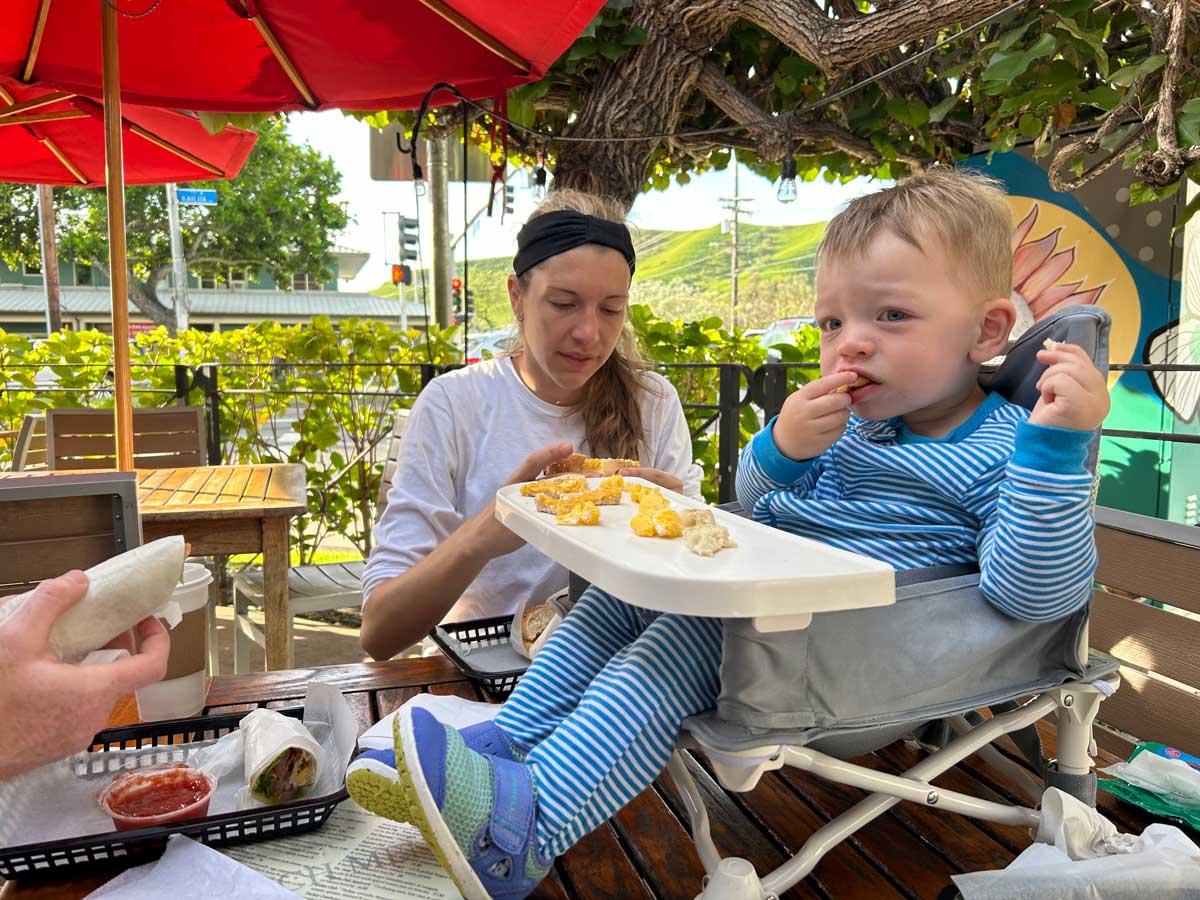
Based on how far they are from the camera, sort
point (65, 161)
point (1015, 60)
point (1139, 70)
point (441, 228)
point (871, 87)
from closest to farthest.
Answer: point (1139, 70) < point (1015, 60) < point (65, 161) < point (871, 87) < point (441, 228)

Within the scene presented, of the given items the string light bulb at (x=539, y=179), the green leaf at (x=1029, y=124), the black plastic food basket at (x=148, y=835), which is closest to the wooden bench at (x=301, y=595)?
the string light bulb at (x=539, y=179)

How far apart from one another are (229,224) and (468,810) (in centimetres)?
3677

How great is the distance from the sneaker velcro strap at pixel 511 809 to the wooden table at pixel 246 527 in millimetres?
2257

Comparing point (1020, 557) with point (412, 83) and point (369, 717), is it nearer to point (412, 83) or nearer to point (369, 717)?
point (369, 717)

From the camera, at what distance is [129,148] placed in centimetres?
409

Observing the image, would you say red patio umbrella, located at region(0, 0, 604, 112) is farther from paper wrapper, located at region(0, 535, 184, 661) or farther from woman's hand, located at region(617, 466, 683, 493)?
paper wrapper, located at region(0, 535, 184, 661)

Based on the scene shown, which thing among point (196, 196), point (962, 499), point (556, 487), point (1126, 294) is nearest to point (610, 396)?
point (556, 487)

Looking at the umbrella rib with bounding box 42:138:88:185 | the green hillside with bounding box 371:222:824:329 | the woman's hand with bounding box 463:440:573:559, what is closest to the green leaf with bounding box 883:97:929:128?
the woman's hand with bounding box 463:440:573:559

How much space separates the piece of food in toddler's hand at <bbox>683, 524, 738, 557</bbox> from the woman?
2.92 feet

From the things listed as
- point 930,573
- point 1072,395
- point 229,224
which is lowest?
point 930,573

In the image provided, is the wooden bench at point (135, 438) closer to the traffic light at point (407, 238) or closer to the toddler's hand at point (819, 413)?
the toddler's hand at point (819, 413)

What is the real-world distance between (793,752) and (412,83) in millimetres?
2625

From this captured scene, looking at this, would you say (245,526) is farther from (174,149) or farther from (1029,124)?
(1029,124)

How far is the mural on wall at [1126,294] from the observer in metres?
4.68
